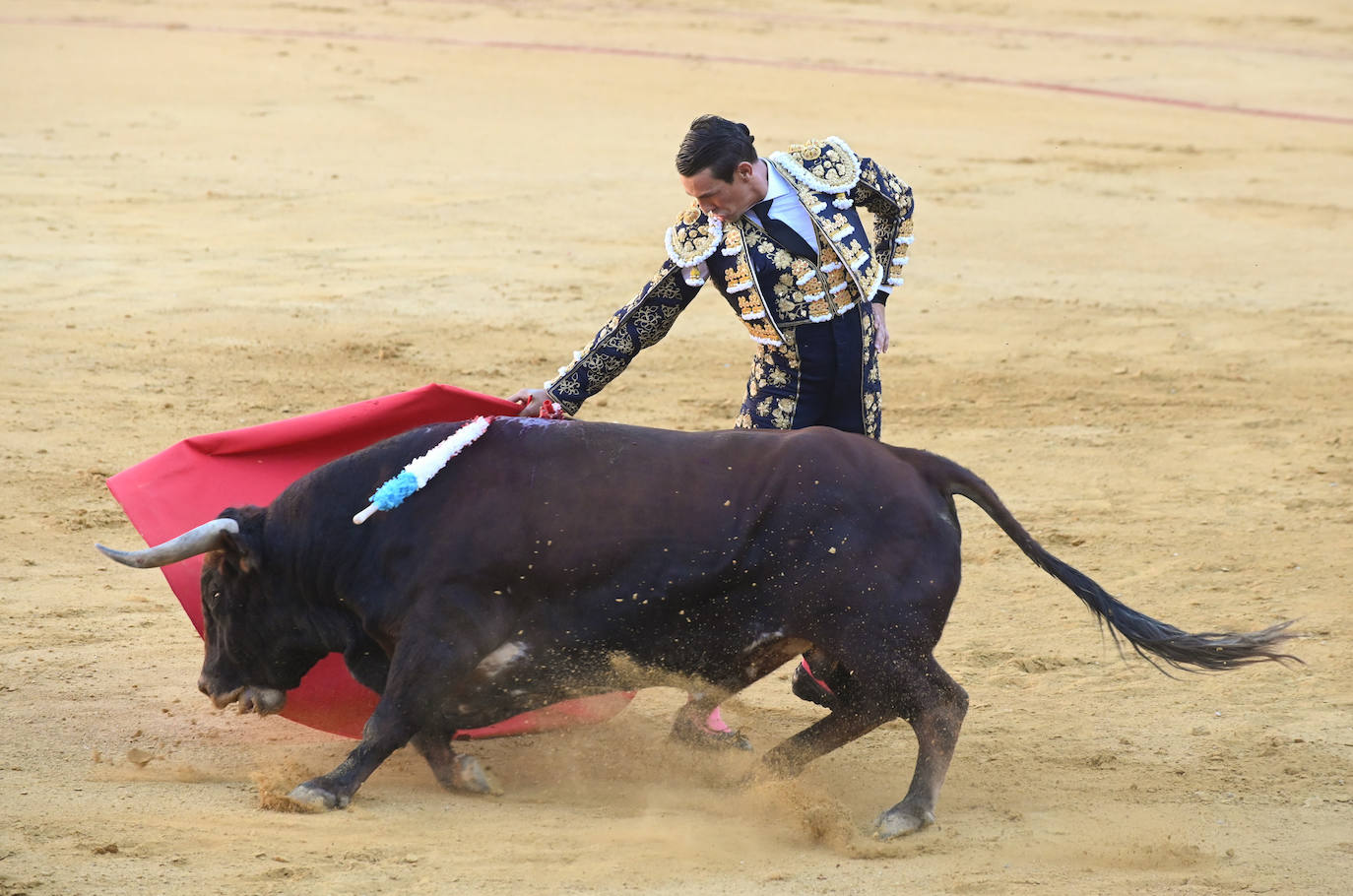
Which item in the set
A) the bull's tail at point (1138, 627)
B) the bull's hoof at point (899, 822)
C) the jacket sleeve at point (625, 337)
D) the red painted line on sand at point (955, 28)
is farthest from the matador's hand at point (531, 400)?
the red painted line on sand at point (955, 28)

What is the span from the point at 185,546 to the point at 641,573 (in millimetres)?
1035

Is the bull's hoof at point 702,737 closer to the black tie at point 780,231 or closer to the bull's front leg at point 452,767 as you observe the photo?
the bull's front leg at point 452,767

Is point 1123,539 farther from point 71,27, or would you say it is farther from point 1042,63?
point 71,27

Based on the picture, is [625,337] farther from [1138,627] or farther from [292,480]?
[1138,627]

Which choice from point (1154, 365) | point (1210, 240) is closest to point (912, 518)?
point (1154, 365)

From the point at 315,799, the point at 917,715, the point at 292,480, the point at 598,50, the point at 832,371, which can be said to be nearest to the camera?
the point at 315,799

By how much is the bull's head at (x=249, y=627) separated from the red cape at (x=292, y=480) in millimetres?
134

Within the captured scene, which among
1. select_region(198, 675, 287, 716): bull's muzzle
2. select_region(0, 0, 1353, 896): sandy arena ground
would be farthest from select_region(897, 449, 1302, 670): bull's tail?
select_region(198, 675, 287, 716): bull's muzzle

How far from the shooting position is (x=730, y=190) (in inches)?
152

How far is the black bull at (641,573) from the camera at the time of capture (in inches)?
140

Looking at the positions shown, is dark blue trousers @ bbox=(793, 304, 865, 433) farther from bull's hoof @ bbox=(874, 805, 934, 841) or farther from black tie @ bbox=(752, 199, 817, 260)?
bull's hoof @ bbox=(874, 805, 934, 841)

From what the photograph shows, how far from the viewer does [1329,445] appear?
6.70 m

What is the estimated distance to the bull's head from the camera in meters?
3.80

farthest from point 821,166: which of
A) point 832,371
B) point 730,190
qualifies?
point 832,371
